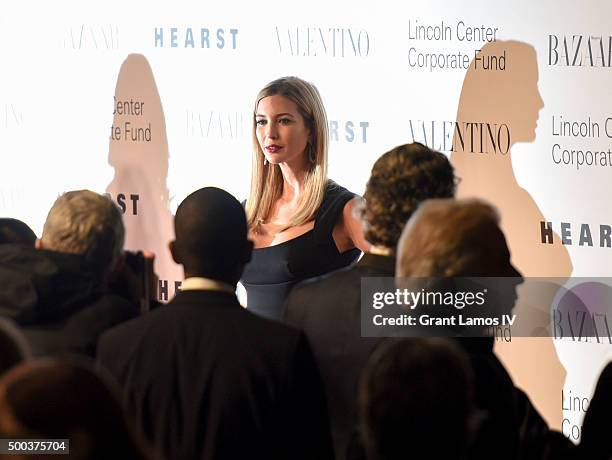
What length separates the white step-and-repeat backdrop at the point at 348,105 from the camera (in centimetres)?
408

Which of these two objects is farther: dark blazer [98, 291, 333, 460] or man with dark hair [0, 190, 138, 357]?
man with dark hair [0, 190, 138, 357]

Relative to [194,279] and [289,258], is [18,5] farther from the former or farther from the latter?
[194,279]

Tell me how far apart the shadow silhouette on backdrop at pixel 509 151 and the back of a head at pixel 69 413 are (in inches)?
117

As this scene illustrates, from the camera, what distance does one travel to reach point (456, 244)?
2068 mm

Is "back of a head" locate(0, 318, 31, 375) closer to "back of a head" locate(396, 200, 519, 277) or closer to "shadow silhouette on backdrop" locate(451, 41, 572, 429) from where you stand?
"back of a head" locate(396, 200, 519, 277)

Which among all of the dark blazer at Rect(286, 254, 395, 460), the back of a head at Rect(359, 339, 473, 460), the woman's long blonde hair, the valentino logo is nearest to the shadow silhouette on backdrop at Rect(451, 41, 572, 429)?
the valentino logo

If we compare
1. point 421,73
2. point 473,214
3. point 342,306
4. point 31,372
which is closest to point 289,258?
point 421,73

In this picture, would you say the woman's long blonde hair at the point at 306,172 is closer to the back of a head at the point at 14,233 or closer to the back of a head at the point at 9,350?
the back of a head at the point at 14,233

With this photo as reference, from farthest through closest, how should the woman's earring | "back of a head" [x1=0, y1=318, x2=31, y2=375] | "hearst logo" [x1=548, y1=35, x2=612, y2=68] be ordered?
"hearst logo" [x1=548, y1=35, x2=612, y2=68], the woman's earring, "back of a head" [x1=0, y1=318, x2=31, y2=375]

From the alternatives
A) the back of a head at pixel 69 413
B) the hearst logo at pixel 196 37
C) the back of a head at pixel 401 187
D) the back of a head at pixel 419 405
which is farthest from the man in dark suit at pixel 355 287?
the hearst logo at pixel 196 37

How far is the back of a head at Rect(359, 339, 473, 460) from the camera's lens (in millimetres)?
1511

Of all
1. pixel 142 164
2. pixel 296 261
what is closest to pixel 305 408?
pixel 296 261

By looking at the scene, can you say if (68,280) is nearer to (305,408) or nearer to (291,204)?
(305,408)

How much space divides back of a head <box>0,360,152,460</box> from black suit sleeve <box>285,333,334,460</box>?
2.45ft
